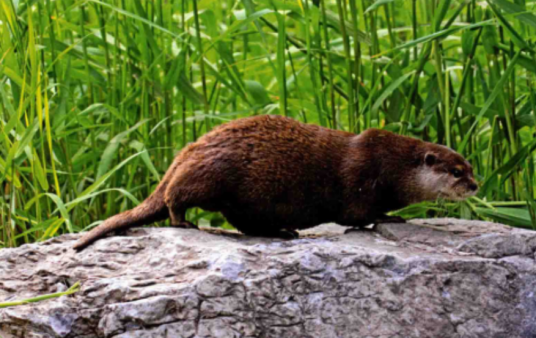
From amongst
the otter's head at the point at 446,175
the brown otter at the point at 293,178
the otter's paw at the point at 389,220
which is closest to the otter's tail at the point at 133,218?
the brown otter at the point at 293,178

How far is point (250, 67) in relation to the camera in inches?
188

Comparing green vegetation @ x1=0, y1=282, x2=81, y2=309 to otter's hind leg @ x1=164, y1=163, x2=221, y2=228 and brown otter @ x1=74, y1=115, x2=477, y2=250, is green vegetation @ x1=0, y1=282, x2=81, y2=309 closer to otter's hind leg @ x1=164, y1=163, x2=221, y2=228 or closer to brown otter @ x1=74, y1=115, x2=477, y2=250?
brown otter @ x1=74, y1=115, x2=477, y2=250

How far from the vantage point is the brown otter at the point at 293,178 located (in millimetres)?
3119

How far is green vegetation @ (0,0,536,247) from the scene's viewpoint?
3.64 m

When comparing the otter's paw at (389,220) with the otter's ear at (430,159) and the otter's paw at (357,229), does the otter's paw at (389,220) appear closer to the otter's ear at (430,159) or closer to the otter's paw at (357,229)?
the otter's paw at (357,229)

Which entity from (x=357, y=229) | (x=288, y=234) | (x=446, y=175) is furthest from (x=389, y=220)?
(x=288, y=234)

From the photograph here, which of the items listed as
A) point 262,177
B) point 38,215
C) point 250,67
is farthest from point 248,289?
point 250,67

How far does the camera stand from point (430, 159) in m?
3.36

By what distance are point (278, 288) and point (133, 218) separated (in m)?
0.77

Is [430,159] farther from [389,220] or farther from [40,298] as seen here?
[40,298]

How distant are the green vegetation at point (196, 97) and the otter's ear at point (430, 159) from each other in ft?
1.33

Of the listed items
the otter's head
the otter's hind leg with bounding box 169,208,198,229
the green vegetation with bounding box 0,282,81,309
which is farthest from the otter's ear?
the green vegetation with bounding box 0,282,81,309

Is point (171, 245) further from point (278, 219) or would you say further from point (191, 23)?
point (191, 23)

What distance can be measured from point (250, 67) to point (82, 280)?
7.58 feet
